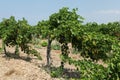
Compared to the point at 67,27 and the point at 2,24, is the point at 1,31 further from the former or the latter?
the point at 67,27

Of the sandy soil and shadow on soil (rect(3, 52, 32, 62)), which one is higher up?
shadow on soil (rect(3, 52, 32, 62))

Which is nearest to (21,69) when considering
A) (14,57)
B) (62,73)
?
(62,73)

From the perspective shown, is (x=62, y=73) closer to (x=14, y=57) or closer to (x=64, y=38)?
(x=64, y=38)

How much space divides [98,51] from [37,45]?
11205 millimetres

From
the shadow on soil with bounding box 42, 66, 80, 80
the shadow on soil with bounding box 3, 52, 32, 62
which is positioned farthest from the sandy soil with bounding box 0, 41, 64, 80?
the shadow on soil with bounding box 42, 66, 80, 80

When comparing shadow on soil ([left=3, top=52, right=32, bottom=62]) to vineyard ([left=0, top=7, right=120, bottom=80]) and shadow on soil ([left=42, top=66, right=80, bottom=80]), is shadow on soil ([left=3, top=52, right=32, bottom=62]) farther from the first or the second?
shadow on soil ([left=42, top=66, right=80, bottom=80])

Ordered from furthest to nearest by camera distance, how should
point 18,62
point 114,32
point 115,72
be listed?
point 114,32 < point 18,62 < point 115,72

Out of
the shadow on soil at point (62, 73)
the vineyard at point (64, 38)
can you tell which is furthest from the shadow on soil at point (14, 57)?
the shadow on soil at point (62, 73)

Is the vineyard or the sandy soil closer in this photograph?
the sandy soil

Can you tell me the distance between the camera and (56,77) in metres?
20.0

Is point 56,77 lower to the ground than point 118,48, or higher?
lower

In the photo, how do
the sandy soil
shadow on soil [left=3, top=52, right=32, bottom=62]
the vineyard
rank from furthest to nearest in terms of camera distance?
shadow on soil [left=3, top=52, right=32, bottom=62] → the vineyard → the sandy soil

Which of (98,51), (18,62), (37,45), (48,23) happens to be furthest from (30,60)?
(37,45)

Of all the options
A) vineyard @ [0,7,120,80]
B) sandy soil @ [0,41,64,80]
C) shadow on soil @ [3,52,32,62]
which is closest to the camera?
sandy soil @ [0,41,64,80]
